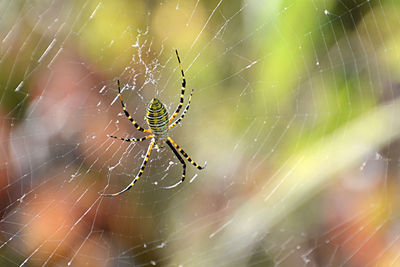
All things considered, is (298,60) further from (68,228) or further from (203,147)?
(68,228)

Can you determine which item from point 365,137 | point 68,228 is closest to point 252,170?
point 365,137

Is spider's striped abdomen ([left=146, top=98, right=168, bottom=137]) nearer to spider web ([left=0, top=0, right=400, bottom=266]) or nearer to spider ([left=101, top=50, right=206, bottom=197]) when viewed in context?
spider ([left=101, top=50, right=206, bottom=197])

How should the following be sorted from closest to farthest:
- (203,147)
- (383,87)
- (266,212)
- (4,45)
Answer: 1. (4,45)
2. (266,212)
3. (383,87)
4. (203,147)

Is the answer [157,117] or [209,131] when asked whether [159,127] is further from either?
[209,131]

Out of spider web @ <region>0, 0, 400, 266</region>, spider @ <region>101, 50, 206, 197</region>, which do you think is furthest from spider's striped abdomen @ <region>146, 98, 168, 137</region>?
spider web @ <region>0, 0, 400, 266</region>

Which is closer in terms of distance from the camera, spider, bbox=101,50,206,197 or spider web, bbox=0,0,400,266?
spider web, bbox=0,0,400,266

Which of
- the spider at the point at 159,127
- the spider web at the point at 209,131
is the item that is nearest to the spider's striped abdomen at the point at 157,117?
the spider at the point at 159,127
